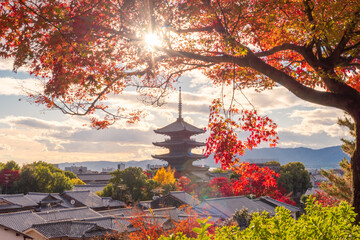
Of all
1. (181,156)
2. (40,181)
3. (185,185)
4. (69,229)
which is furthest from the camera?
(181,156)

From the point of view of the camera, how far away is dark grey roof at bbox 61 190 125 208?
30391 millimetres

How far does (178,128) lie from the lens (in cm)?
4922

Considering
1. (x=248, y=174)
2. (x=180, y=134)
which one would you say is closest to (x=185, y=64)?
(x=248, y=174)

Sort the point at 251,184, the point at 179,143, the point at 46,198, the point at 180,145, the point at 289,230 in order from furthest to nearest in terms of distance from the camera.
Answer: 1. the point at 180,145
2. the point at 179,143
3. the point at 46,198
4. the point at 251,184
5. the point at 289,230

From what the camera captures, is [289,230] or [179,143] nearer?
[289,230]

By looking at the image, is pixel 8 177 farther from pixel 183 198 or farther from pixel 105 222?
pixel 105 222

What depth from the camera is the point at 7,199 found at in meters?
28.1

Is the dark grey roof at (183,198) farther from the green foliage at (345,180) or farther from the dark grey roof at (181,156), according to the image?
the dark grey roof at (181,156)

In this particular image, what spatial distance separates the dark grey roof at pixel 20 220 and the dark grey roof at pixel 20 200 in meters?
7.05

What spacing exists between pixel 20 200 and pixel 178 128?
82.5ft

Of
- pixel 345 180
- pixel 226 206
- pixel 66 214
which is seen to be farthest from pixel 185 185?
pixel 345 180

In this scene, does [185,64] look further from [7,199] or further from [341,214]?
[7,199]

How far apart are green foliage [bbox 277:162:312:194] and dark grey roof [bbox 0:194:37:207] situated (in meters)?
30.0

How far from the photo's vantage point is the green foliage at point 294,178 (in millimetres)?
43719
